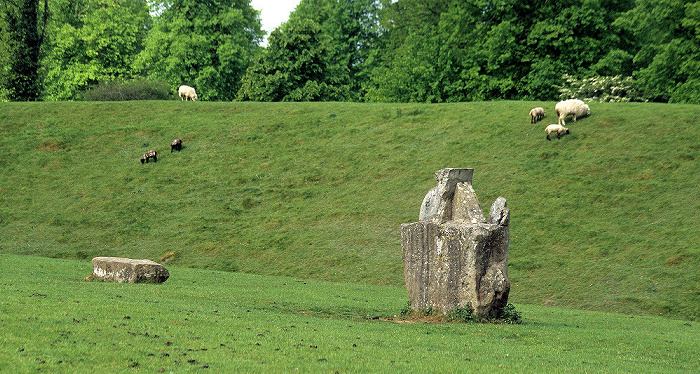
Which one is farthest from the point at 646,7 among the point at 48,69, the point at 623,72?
the point at 48,69

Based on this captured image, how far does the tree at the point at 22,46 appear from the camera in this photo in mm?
69625

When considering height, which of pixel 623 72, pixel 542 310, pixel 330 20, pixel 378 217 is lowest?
pixel 542 310

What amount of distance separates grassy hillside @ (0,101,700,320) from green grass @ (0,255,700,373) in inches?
377

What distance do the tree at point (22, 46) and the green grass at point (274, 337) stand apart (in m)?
54.9

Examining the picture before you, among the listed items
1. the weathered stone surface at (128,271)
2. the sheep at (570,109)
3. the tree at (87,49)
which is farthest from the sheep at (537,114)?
the tree at (87,49)

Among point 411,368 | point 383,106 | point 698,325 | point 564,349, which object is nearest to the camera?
point 411,368

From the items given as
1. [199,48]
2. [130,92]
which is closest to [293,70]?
[199,48]

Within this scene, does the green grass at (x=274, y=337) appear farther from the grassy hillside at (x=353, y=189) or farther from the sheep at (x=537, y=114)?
the sheep at (x=537, y=114)

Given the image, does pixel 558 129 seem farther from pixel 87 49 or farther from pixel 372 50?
pixel 87 49

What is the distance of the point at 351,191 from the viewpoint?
4391cm

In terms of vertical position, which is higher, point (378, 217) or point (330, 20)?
point (330, 20)

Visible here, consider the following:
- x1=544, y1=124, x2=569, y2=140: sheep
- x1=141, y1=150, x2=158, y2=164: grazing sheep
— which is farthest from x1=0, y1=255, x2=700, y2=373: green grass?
x1=141, y1=150, x2=158, y2=164: grazing sheep

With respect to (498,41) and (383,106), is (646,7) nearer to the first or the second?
(498,41)

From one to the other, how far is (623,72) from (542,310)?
40.6 meters
